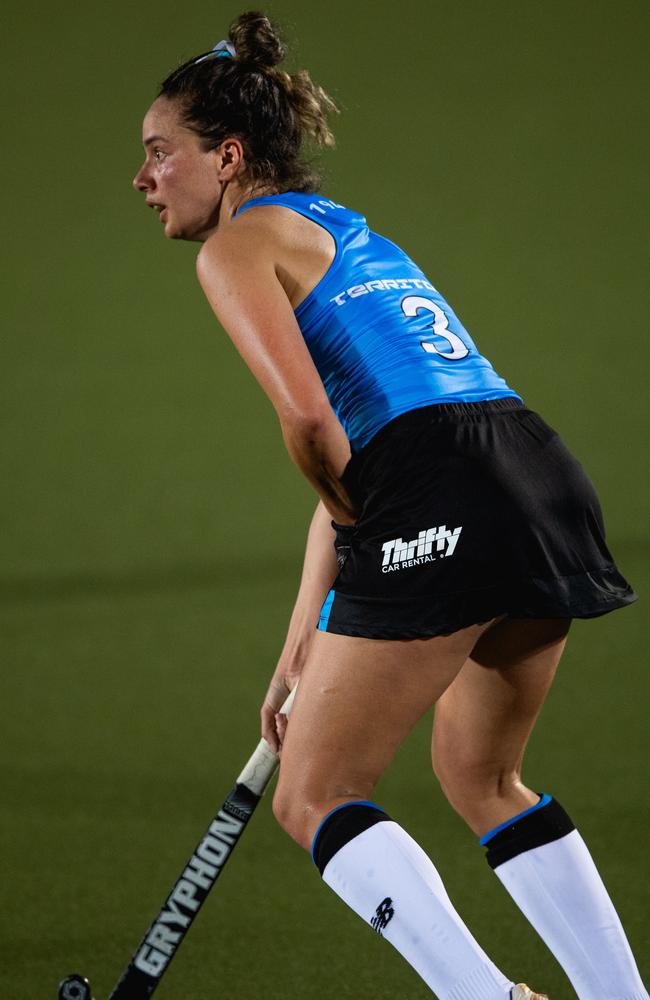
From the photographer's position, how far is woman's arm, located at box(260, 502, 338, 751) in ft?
6.34

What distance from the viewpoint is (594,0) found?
264 inches

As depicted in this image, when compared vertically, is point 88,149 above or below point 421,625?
above

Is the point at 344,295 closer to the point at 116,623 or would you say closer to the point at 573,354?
the point at 116,623

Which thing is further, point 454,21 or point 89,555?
point 454,21

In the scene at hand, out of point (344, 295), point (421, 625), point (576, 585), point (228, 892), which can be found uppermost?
point (344, 295)

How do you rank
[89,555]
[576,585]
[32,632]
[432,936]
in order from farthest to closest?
[89,555]
[32,632]
[576,585]
[432,936]

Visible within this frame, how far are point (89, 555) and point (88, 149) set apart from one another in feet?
7.35

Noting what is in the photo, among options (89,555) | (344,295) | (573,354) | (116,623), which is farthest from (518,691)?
(573,354)

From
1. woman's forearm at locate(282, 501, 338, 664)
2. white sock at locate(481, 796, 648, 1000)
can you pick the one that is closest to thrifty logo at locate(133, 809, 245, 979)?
woman's forearm at locate(282, 501, 338, 664)

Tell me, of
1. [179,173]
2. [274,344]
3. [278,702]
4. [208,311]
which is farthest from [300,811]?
[208,311]

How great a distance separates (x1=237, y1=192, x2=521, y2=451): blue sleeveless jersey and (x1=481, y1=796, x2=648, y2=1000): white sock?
620mm

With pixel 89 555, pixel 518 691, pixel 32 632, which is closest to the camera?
pixel 518 691

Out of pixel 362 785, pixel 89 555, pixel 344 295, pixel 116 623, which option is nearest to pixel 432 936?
pixel 362 785

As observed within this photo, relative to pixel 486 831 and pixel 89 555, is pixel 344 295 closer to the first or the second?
pixel 486 831
